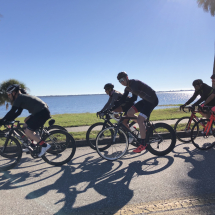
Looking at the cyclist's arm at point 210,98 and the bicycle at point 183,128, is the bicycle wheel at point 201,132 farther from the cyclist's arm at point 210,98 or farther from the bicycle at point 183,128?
the cyclist's arm at point 210,98

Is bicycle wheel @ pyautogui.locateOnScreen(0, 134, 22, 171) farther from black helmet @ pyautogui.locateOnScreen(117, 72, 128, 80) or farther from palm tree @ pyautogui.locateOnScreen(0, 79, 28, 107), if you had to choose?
palm tree @ pyautogui.locateOnScreen(0, 79, 28, 107)

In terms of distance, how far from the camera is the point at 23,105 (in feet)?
12.4

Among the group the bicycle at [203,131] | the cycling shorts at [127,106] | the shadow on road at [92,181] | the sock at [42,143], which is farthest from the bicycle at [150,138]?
the sock at [42,143]

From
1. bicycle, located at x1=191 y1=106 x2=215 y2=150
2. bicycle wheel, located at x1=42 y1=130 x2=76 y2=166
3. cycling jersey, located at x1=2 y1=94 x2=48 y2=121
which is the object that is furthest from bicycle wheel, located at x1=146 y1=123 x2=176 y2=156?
cycling jersey, located at x1=2 y1=94 x2=48 y2=121

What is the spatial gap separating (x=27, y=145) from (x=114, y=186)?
236cm

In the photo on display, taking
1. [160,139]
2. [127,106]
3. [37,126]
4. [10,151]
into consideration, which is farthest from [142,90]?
[10,151]

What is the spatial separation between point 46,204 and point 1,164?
7.26 feet

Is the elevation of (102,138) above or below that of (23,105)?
below

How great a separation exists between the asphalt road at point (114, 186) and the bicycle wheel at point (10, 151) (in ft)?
0.67

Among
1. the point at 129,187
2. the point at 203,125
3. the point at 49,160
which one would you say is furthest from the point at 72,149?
the point at 203,125

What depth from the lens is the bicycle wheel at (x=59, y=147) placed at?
160 inches

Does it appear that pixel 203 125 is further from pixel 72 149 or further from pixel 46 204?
pixel 46 204

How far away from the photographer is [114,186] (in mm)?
2941

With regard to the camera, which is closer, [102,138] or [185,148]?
[102,138]
